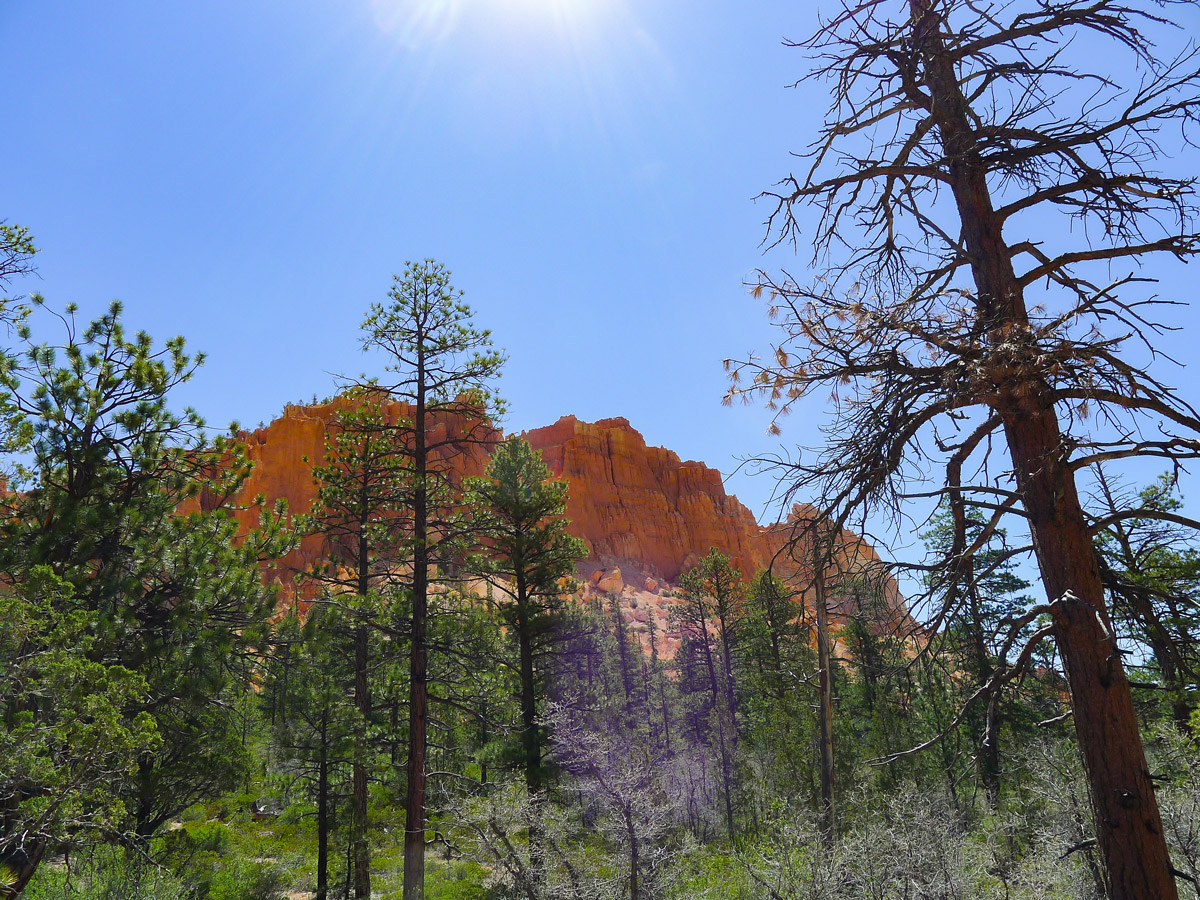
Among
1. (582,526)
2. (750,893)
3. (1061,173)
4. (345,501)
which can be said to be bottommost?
(750,893)

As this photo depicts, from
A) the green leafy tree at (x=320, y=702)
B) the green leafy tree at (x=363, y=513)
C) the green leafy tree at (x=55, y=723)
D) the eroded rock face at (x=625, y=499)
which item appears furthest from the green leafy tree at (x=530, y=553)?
the eroded rock face at (x=625, y=499)

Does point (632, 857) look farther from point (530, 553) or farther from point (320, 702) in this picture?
point (530, 553)

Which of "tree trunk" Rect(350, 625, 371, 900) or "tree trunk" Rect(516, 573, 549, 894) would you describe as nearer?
"tree trunk" Rect(350, 625, 371, 900)

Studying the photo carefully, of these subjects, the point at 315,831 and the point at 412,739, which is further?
the point at 315,831

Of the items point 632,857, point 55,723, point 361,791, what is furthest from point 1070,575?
point 361,791

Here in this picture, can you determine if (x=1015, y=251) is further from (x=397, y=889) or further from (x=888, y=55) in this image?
(x=397, y=889)

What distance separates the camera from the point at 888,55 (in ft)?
14.4

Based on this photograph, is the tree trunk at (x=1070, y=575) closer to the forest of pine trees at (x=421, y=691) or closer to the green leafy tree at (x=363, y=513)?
the forest of pine trees at (x=421, y=691)

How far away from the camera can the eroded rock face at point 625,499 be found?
254 feet

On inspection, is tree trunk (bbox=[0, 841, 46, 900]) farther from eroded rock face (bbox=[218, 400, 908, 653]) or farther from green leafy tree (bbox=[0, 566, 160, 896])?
eroded rock face (bbox=[218, 400, 908, 653])

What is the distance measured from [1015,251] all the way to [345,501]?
11418mm

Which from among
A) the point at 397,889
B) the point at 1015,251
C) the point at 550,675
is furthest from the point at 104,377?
the point at 397,889

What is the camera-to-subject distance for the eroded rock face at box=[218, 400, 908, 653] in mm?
77500

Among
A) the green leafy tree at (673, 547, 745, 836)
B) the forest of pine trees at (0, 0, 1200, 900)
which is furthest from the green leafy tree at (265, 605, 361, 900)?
the green leafy tree at (673, 547, 745, 836)
